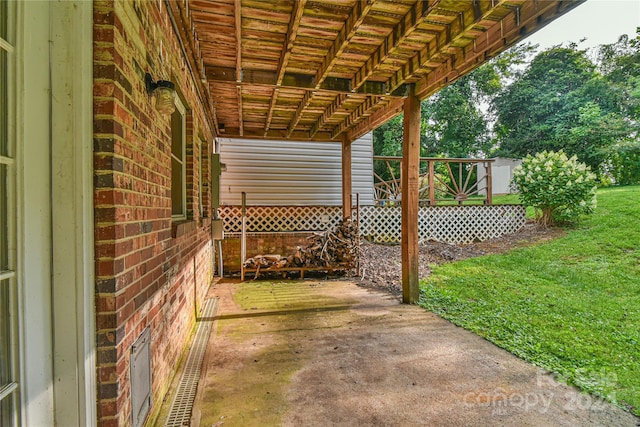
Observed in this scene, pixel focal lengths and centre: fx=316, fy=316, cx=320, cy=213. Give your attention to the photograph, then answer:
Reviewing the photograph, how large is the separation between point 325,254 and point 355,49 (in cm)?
434

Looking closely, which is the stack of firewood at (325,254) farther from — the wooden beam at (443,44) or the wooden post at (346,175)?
the wooden beam at (443,44)

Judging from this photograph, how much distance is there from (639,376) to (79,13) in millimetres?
4562

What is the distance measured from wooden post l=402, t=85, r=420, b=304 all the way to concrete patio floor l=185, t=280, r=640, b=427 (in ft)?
2.05

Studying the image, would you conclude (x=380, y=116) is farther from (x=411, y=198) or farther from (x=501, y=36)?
(x=501, y=36)

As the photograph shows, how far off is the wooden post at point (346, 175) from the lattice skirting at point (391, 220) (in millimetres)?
606

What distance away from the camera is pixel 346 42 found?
326 centimetres

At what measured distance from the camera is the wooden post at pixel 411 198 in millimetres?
4832


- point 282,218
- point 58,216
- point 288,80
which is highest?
point 288,80

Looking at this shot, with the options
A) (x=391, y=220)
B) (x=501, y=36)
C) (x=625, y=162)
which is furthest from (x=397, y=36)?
(x=625, y=162)

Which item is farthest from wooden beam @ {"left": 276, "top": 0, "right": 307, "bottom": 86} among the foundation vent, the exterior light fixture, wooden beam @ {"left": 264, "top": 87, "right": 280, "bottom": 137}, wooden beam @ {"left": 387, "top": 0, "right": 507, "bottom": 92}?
the foundation vent

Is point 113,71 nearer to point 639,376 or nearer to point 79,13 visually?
point 79,13

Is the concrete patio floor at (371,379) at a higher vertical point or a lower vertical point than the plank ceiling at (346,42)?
lower

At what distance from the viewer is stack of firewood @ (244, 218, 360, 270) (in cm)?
698

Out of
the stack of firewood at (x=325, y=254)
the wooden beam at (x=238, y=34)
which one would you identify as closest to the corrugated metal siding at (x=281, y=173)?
the stack of firewood at (x=325, y=254)
